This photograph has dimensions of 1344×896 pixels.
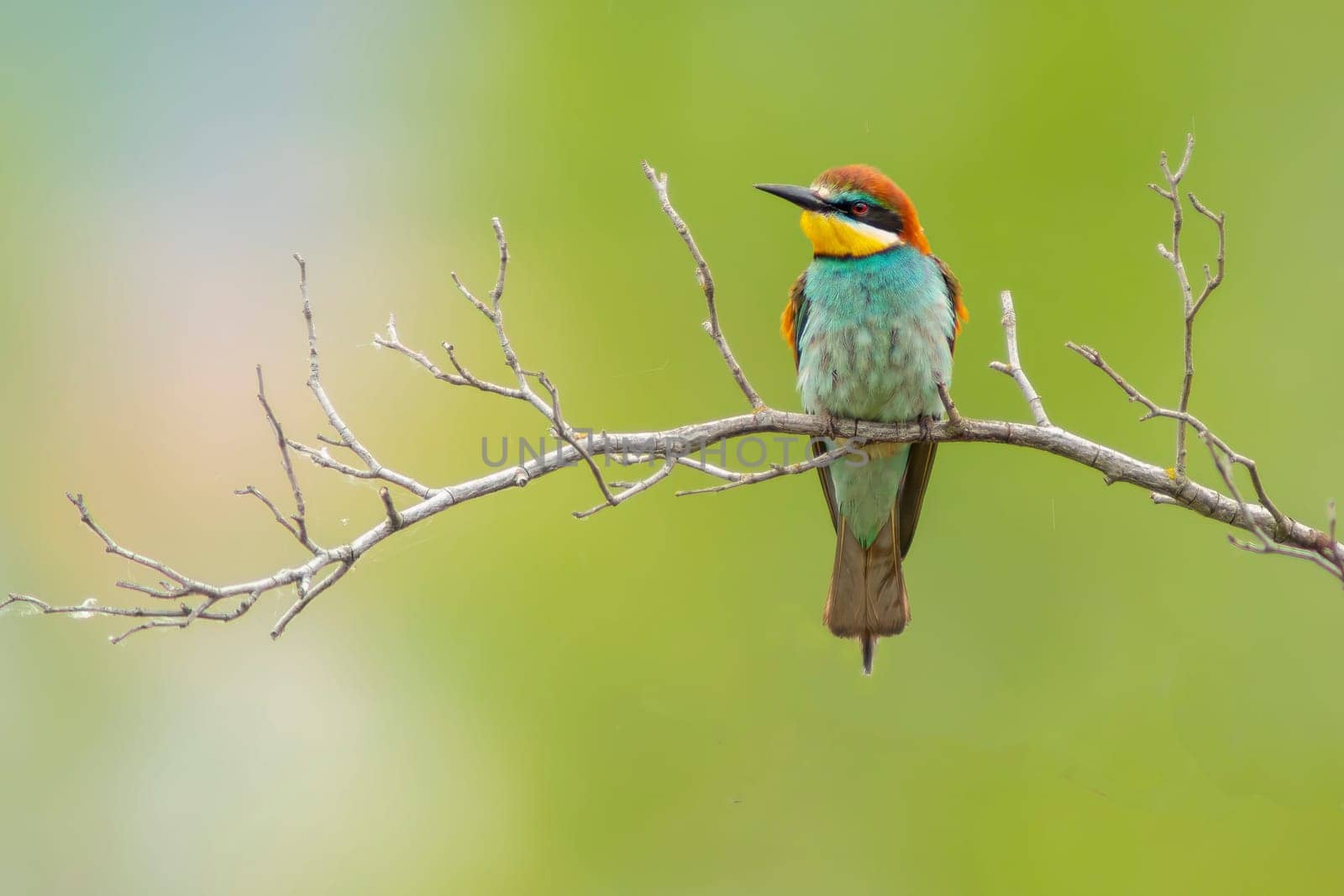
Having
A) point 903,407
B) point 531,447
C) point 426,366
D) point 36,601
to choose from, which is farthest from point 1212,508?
point 36,601

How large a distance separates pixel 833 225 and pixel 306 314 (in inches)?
46.5

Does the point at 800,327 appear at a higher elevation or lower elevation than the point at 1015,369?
higher

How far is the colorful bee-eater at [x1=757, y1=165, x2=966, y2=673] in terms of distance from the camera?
7.83 feet

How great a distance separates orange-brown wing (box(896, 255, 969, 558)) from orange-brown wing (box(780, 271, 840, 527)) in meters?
0.17

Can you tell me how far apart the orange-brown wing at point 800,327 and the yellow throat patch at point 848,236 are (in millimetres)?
121

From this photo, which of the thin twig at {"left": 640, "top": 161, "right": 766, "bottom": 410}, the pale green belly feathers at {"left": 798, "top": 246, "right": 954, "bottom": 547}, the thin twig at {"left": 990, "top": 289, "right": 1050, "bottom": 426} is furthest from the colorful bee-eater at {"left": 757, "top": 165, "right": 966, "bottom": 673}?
the thin twig at {"left": 640, "top": 161, "right": 766, "bottom": 410}

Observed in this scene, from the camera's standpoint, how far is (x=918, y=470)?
8.65 feet

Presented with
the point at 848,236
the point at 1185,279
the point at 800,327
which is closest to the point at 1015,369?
the point at 1185,279

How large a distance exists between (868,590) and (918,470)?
32cm

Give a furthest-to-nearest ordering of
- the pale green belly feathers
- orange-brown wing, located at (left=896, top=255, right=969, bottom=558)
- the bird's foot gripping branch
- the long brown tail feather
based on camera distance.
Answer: the long brown tail feather → orange-brown wing, located at (left=896, top=255, right=969, bottom=558) → the pale green belly feathers → the bird's foot gripping branch

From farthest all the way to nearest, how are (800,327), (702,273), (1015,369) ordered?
(800,327)
(1015,369)
(702,273)

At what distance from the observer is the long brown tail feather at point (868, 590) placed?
2666mm

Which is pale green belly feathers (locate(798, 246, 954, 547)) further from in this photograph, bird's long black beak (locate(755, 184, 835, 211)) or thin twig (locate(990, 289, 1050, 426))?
thin twig (locate(990, 289, 1050, 426))

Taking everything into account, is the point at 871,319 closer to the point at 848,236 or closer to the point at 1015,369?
the point at 848,236
